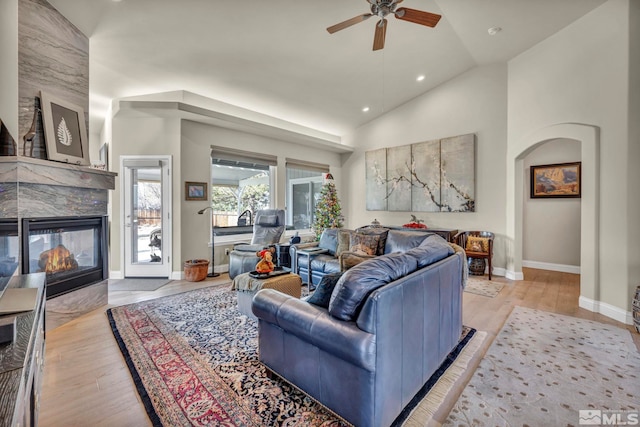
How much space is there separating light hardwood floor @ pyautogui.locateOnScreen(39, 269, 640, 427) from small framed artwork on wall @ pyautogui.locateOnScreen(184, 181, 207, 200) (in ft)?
5.04

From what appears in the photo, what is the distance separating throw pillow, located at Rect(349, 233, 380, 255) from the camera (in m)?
3.92

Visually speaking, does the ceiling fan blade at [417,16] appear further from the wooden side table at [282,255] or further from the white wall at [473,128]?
the wooden side table at [282,255]

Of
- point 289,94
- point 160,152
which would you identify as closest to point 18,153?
point 160,152

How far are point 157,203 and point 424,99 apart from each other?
224 inches

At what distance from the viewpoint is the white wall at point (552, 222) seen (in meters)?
5.27

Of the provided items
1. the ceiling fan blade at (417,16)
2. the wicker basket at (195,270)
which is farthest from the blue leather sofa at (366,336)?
the wicker basket at (195,270)

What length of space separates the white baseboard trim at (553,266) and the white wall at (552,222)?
0.02 m

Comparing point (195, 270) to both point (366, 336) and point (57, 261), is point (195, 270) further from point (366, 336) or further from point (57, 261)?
point (366, 336)

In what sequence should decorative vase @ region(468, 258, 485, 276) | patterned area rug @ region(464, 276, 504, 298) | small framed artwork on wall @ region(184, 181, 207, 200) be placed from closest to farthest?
patterned area rug @ region(464, 276, 504, 298) < small framed artwork on wall @ region(184, 181, 207, 200) < decorative vase @ region(468, 258, 485, 276)

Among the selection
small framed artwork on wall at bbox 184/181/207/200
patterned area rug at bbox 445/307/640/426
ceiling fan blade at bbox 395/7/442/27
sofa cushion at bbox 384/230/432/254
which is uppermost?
ceiling fan blade at bbox 395/7/442/27

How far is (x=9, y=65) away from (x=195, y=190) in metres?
2.69

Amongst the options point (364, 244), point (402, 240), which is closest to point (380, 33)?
point (402, 240)

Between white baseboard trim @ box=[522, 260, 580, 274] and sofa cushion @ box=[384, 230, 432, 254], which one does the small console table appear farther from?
white baseboard trim @ box=[522, 260, 580, 274]

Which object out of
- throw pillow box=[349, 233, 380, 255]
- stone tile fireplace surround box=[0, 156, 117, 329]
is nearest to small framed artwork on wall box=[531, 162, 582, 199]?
throw pillow box=[349, 233, 380, 255]
